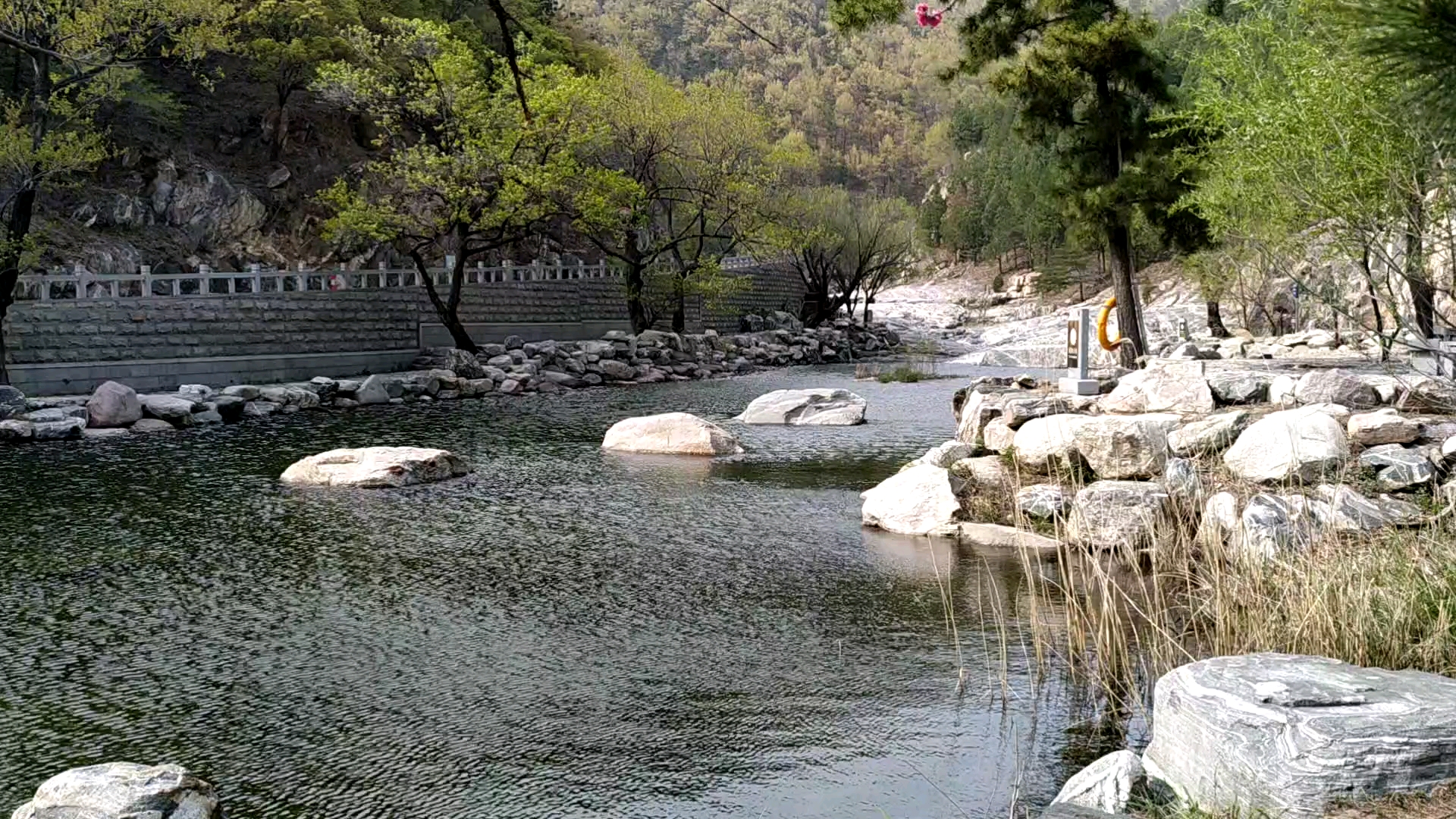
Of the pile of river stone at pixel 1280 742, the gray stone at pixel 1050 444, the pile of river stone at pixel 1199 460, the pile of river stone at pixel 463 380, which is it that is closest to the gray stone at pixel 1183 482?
the pile of river stone at pixel 1199 460

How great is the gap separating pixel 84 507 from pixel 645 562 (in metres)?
6.36

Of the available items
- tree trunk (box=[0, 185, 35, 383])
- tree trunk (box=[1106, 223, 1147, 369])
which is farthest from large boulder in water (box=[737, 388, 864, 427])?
tree trunk (box=[0, 185, 35, 383])

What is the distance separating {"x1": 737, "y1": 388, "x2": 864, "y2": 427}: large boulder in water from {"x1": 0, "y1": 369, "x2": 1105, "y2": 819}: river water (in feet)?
16.0

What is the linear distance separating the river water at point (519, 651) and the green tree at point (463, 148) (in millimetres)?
12904

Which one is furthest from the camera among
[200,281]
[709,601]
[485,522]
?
[200,281]

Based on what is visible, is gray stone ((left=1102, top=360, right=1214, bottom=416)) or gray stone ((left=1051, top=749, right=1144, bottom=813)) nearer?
gray stone ((left=1051, top=749, right=1144, bottom=813))

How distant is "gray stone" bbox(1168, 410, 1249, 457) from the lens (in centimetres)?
1019

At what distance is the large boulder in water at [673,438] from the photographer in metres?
15.8

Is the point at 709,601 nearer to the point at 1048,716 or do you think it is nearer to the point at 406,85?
the point at 1048,716

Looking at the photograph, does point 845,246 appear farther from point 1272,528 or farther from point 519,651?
point 519,651

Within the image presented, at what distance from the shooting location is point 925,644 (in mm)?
7371

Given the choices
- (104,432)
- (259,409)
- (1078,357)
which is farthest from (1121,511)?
(259,409)

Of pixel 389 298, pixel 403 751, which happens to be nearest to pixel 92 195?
pixel 389 298

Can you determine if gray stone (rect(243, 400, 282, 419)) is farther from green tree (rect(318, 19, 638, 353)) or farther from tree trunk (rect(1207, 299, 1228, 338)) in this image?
tree trunk (rect(1207, 299, 1228, 338))
